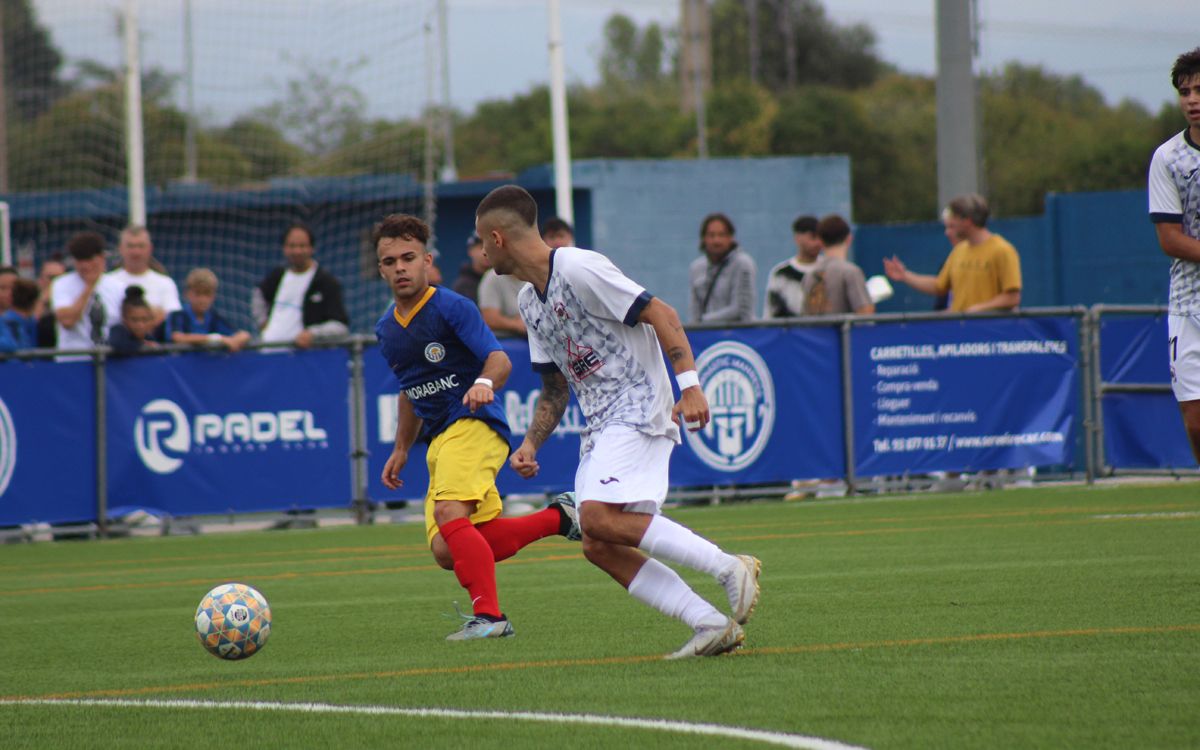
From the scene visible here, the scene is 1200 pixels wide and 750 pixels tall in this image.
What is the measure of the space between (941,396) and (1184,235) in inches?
295

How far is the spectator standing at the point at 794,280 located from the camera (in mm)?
16172

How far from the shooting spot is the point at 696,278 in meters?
16.0

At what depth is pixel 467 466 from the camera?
26.7ft

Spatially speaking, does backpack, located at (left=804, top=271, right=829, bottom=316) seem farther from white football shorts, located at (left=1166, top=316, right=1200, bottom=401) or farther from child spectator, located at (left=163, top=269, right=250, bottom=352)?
white football shorts, located at (left=1166, top=316, right=1200, bottom=401)

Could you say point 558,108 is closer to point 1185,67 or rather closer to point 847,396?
point 847,396

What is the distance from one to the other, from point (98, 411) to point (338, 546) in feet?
9.30

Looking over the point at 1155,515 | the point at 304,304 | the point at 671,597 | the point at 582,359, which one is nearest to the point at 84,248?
the point at 304,304

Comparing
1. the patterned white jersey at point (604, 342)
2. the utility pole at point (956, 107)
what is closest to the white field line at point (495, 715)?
the patterned white jersey at point (604, 342)

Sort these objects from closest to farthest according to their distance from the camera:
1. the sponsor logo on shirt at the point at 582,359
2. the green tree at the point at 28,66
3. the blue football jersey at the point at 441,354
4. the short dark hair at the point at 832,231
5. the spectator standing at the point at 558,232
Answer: the sponsor logo on shirt at the point at 582,359
the blue football jersey at the point at 441,354
the spectator standing at the point at 558,232
the short dark hair at the point at 832,231
the green tree at the point at 28,66

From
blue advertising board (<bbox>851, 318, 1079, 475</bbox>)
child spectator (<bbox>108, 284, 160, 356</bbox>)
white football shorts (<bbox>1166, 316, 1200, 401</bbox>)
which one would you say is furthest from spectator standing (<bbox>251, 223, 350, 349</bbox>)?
white football shorts (<bbox>1166, 316, 1200, 401</bbox>)

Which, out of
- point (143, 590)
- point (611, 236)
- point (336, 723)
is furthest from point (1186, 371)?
point (611, 236)

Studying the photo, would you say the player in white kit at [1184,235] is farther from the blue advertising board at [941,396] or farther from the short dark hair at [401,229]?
the blue advertising board at [941,396]

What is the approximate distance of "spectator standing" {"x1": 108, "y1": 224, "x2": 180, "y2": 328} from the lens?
598 inches

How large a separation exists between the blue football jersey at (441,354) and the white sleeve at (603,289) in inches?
66.0
